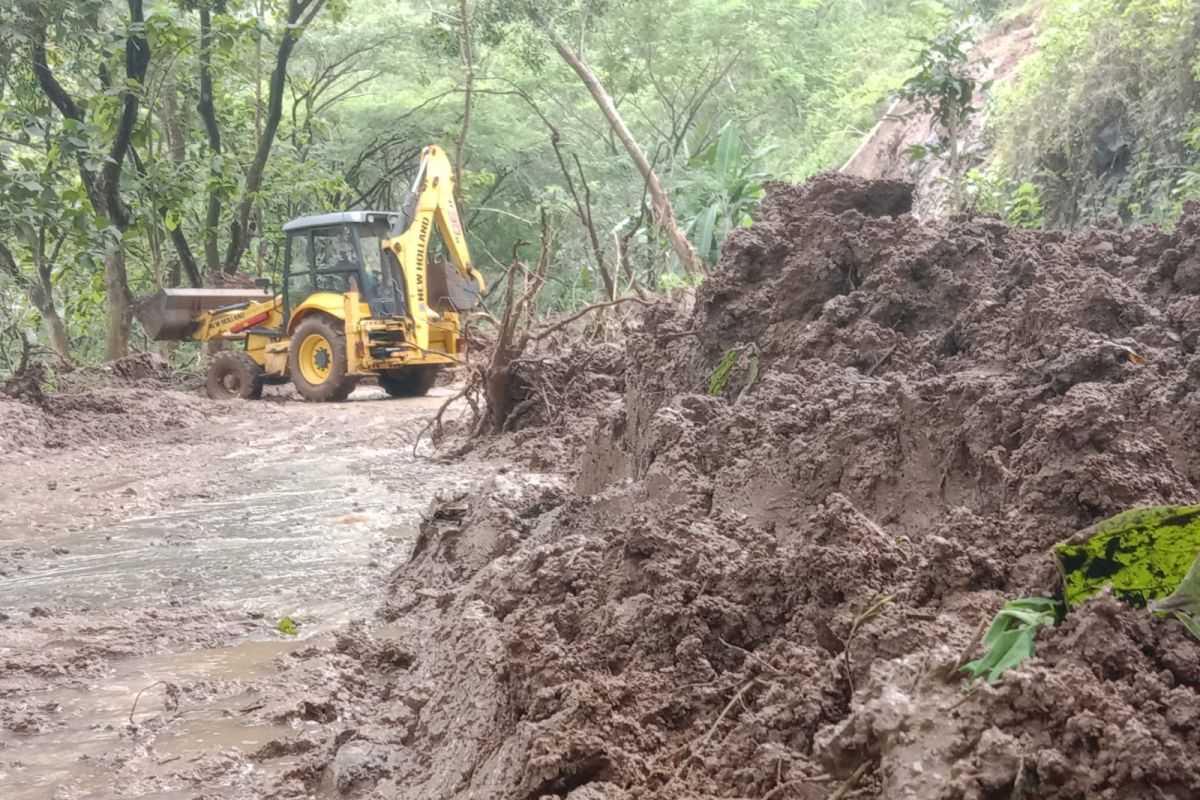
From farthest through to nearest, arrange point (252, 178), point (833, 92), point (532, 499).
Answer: point (833, 92) → point (252, 178) → point (532, 499)

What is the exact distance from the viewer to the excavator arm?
13156mm

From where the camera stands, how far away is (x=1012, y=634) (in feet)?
4.91

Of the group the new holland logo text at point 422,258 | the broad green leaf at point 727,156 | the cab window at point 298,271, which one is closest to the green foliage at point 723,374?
the broad green leaf at point 727,156

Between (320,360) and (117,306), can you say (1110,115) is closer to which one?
(320,360)

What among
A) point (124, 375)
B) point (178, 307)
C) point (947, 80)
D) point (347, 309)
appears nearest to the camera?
point (947, 80)

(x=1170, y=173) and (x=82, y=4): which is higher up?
(x=82, y=4)

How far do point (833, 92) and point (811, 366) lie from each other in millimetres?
21066

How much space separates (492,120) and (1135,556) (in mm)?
22430

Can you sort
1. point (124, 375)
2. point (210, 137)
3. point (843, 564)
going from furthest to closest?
point (210, 137), point (124, 375), point (843, 564)

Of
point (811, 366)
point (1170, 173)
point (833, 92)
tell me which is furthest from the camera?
point (833, 92)

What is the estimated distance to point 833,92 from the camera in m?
23.0

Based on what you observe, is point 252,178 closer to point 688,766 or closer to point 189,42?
point 189,42

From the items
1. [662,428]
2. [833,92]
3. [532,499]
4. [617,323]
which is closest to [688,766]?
[662,428]

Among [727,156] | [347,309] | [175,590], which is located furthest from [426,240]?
[175,590]
